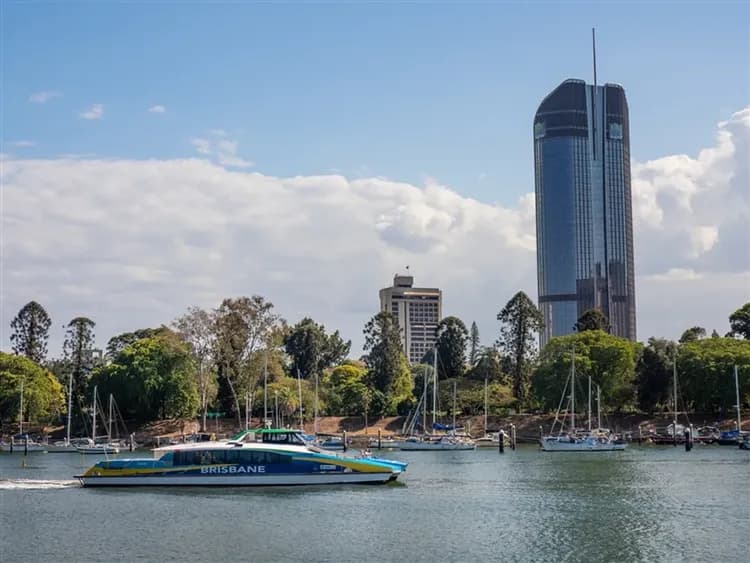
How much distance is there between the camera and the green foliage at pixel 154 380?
123062mm

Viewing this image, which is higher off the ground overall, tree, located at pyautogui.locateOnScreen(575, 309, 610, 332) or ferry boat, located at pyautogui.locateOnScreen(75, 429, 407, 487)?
tree, located at pyautogui.locateOnScreen(575, 309, 610, 332)

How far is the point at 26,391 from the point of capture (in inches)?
4916

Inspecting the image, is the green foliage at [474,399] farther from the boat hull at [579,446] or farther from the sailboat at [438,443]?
the boat hull at [579,446]

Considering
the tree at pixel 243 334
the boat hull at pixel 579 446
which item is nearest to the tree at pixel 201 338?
the tree at pixel 243 334

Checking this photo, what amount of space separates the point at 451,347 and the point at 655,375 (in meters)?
36.9

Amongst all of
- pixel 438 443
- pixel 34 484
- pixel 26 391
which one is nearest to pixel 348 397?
pixel 438 443

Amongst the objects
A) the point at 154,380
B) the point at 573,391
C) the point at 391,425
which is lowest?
the point at 391,425

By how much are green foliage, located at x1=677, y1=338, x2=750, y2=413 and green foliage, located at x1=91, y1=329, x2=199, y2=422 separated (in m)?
59.5

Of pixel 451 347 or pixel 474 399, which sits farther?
pixel 451 347

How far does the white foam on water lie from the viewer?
62.9 metres

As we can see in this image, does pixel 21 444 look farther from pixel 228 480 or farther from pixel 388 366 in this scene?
pixel 228 480

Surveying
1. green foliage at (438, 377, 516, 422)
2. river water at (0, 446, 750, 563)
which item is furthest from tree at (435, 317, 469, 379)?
river water at (0, 446, 750, 563)

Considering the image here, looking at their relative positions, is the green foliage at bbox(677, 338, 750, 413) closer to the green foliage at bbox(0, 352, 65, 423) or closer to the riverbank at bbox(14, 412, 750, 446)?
the riverbank at bbox(14, 412, 750, 446)

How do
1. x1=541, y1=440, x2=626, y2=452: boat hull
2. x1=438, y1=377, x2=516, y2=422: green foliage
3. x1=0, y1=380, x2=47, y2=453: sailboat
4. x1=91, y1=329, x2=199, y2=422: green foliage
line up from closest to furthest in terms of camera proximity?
x1=541, y1=440, x2=626, y2=452: boat hull < x1=0, y1=380, x2=47, y2=453: sailboat < x1=91, y1=329, x2=199, y2=422: green foliage < x1=438, y1=377, x2=516, y2=422: green foliage
